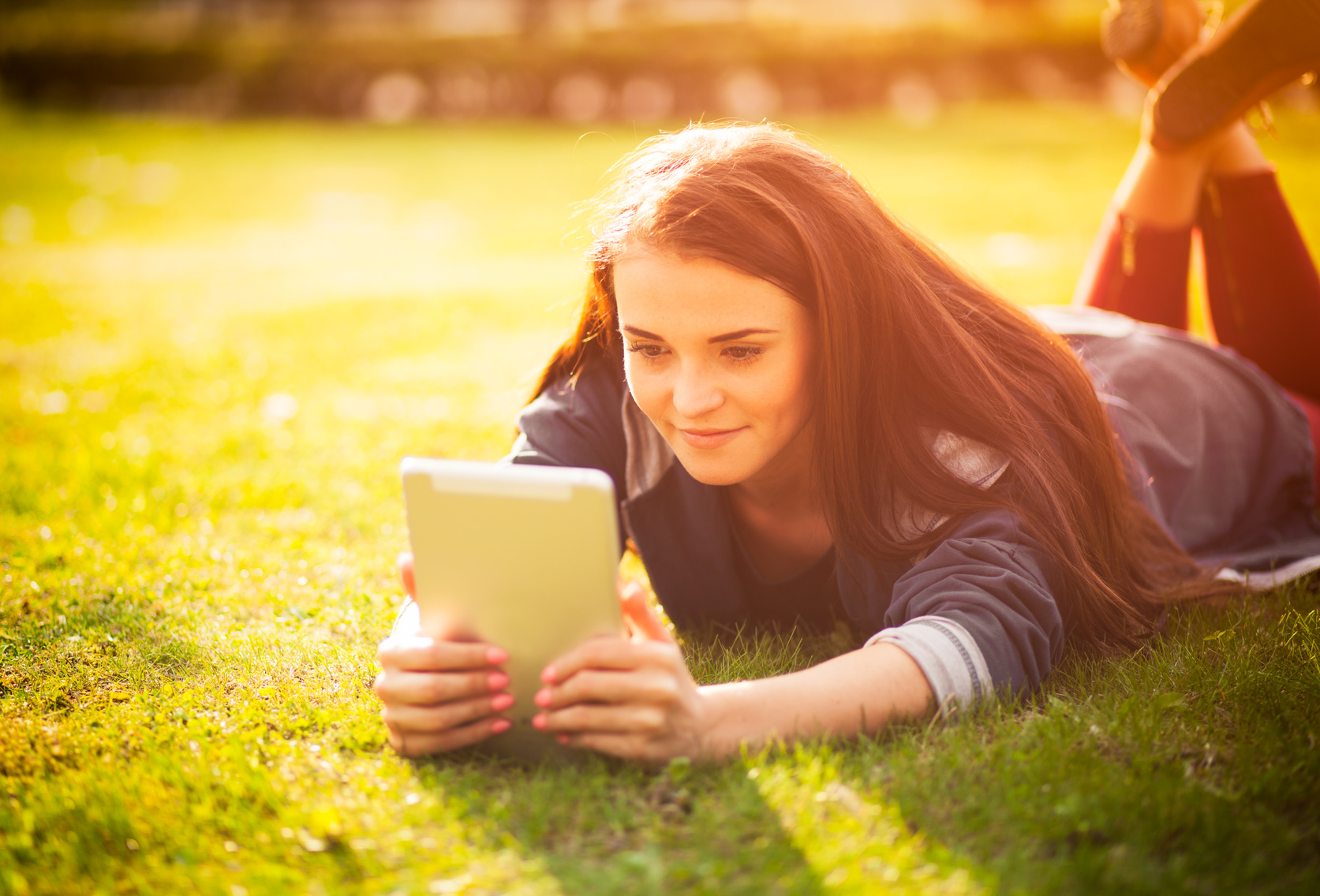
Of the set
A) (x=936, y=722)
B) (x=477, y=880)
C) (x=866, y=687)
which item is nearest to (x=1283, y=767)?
(x=936, y=722)

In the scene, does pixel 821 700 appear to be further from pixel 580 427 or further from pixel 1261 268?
pixel 1261 268

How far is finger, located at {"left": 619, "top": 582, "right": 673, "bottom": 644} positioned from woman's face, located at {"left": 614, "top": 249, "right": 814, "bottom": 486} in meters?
0.46

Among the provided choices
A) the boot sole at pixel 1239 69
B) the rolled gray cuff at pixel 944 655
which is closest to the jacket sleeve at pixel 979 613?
the rolled gray cuff at pixel 944 655

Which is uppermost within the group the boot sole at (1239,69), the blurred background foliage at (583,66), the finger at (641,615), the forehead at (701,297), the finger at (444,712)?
the blurred background foliage at (583,66)

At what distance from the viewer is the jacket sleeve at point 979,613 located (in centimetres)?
209

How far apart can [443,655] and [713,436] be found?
0.74 metres

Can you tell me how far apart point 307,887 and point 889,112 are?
20.8 metres

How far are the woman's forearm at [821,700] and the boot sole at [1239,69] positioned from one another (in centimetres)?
277

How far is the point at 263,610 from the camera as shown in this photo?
328cm

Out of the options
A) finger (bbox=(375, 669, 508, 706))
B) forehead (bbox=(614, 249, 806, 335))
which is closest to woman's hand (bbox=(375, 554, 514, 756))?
finger (bbox=(375, 669, 508, 706))

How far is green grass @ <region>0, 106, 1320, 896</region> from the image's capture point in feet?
6.11

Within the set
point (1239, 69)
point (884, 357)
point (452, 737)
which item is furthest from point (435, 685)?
point (1239, 69)

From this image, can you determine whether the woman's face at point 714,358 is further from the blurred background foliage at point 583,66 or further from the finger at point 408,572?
the blurred background foliage at point 583,66

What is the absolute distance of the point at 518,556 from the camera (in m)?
1.95
